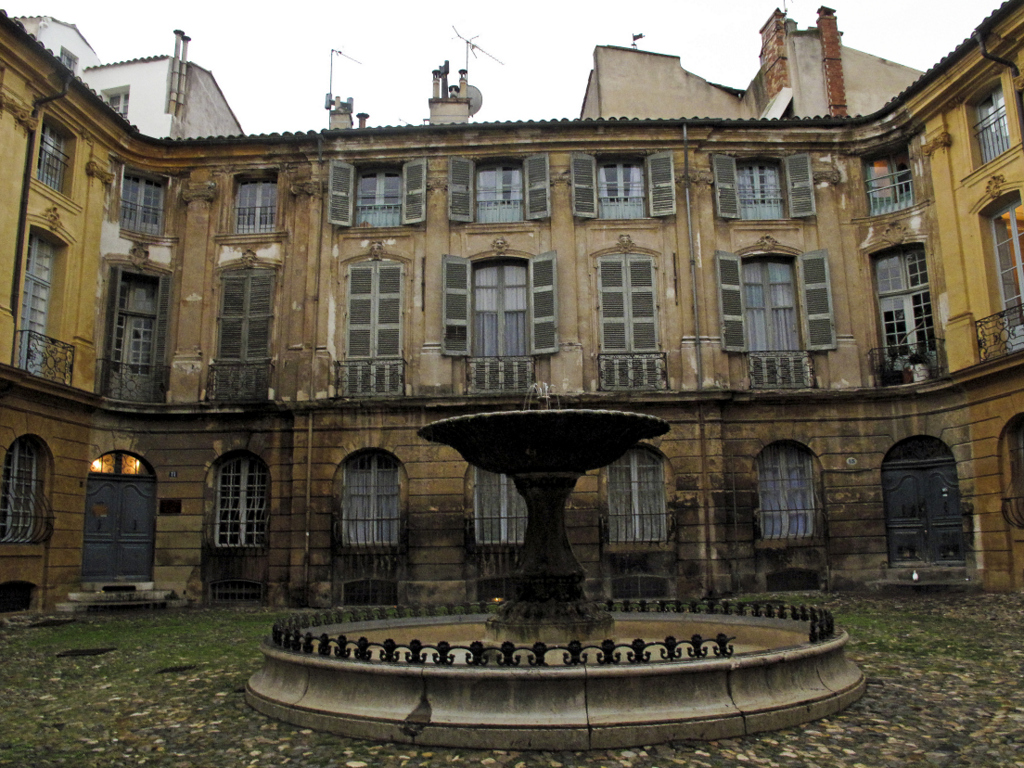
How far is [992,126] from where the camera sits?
639 inches

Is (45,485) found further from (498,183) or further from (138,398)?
(498,183)

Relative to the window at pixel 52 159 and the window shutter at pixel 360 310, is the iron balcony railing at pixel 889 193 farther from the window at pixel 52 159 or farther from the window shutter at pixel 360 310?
the window at pixel 52 159

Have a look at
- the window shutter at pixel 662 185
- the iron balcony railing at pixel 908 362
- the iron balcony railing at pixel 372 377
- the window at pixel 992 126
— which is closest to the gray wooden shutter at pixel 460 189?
the iron balcony railing at pixel 372 377

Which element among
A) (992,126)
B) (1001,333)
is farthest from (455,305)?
(992,126)

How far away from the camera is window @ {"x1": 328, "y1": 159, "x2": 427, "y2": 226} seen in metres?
18.4

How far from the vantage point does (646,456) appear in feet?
57.0

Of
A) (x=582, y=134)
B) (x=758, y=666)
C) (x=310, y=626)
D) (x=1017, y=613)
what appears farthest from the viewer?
(x=582, y=134)

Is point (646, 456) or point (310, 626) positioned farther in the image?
point (646, 456)

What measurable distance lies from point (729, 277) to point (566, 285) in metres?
3.47

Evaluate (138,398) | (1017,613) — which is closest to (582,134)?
(138,398)

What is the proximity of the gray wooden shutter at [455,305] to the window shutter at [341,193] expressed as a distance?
243 centimetres

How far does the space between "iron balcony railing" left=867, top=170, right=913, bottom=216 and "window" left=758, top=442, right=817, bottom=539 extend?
5.60m

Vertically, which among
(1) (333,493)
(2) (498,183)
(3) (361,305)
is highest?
(2) (498,183)

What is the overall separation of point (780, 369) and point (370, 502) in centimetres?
892
